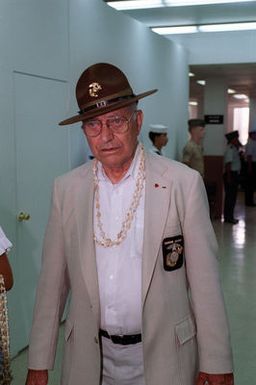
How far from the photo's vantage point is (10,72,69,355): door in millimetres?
3457

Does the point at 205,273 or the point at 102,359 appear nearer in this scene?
the point at 205,273

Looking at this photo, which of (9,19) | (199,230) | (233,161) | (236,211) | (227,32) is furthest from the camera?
(236,211)

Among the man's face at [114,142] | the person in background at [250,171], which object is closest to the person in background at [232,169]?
the person in background at [250,171]

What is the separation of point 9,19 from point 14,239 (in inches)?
57.4

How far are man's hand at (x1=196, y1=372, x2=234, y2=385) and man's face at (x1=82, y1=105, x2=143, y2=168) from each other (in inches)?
28.1

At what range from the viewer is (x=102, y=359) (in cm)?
164

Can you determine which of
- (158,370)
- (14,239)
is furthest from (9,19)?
(158,370)

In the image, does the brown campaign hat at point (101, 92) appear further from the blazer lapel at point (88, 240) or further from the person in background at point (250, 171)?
the person in background at point (250, 171)

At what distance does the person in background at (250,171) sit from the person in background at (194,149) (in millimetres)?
3981

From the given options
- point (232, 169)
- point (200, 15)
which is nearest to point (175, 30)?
point (200, 15)

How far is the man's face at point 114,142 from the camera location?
4.99 feet

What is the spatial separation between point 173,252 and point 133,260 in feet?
0.41

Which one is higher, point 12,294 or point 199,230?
point 199,230

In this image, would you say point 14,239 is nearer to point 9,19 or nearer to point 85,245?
point 9,19
